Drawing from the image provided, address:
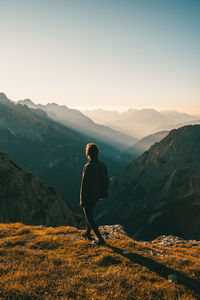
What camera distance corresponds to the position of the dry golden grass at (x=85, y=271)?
18.3 feet

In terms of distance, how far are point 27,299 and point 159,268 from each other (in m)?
5.37

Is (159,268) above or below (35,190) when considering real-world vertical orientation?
above

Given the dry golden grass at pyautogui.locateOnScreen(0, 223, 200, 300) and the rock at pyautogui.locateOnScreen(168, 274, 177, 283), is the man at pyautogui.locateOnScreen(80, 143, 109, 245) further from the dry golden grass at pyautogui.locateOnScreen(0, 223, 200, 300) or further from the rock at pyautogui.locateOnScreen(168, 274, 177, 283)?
the rock at pyautogui.locateOnScreen(168, 274, 177, 283)

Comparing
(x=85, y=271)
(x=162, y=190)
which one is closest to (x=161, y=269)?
(x=85, y=271)

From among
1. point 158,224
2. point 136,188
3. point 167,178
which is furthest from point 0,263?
point 136,188

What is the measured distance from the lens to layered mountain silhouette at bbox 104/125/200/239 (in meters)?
80.4

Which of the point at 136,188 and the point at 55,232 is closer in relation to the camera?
the point at 55,232

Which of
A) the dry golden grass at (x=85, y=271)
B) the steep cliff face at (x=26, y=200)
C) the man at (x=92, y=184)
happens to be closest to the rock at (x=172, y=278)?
the dry golden grass at (x=85, y=271)

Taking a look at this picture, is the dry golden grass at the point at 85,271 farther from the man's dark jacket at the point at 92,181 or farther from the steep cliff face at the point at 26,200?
the steep cliff face at the point at 26,200

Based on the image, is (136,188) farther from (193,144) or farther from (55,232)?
(55,232)

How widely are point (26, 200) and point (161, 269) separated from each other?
36.2m

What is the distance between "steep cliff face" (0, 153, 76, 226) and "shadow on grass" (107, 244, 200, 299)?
2674cm

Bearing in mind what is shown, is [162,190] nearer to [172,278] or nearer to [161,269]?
[161,269]

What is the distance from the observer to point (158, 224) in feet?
275
